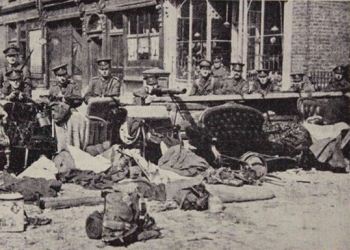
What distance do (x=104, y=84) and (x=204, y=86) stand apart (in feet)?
6.60

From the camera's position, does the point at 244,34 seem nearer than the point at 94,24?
Yes

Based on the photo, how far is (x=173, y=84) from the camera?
1583cm

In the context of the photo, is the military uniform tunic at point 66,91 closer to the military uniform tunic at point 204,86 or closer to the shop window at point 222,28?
the military uniform tunic at point 204,86

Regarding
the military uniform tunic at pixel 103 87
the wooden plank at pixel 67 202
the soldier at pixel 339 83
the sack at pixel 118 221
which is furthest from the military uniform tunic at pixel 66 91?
the soldier at pixel 339 83

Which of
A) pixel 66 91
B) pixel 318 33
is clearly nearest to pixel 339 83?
pixel 318 33

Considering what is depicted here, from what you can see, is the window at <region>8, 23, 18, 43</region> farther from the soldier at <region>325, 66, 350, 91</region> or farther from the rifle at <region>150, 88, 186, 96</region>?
the rifle at <region>150, 88, 186, 96</region>

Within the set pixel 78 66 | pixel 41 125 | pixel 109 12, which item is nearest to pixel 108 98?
pixel 41 125

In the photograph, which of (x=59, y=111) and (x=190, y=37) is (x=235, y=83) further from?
(x=190, y=37)

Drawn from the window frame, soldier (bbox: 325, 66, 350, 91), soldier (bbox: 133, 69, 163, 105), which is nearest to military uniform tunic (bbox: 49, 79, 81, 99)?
soldier (bbox: 133, 69, 163, 105)

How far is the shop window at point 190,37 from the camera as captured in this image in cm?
1574

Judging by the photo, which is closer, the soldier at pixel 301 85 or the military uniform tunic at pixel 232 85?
the soldier at pixel 301 85

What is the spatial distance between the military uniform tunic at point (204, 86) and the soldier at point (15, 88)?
3113mm

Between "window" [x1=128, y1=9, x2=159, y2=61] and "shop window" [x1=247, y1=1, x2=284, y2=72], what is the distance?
2.77m

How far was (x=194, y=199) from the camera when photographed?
23.8ft
